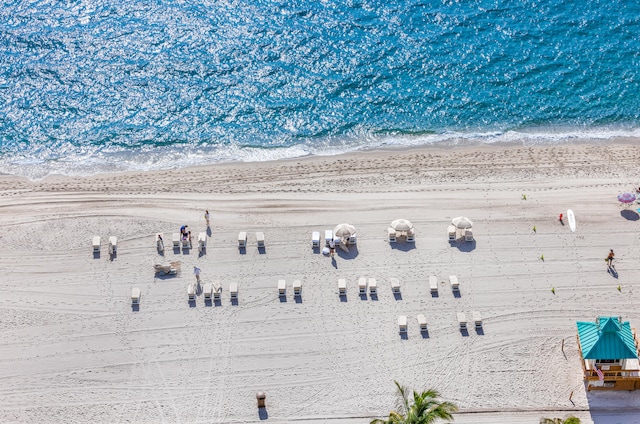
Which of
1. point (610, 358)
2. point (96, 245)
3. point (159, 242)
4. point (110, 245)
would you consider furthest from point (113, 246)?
point (610, 358)

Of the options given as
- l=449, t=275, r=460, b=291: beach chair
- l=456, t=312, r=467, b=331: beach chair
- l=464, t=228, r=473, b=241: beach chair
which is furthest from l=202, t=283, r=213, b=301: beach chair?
l=464, t=228, r=473, b=241: beach chair

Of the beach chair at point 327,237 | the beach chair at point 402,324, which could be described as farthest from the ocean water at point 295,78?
the beach chair at point 402,324

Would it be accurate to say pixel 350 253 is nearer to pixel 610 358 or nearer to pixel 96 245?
pixel 96 245

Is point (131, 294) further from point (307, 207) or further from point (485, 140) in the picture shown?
point (485, 140)

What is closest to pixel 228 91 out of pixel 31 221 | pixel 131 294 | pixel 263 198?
pixel 263 198

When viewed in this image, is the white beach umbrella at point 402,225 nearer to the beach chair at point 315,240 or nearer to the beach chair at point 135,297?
the beach chair at point 315,240

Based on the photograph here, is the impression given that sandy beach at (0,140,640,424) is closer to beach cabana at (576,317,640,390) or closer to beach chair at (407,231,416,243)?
beach chair at (407,231,416,243)
